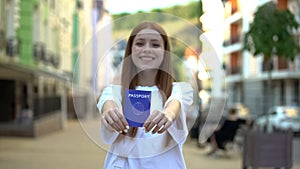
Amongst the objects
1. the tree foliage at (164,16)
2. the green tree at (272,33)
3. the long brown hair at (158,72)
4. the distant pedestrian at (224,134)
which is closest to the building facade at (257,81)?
the distant pedestrian at (224,134)

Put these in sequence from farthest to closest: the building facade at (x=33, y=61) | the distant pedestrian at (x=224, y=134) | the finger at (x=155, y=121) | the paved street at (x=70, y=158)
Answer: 1. the building facade at (x=33, y=61)
2. the distant pedestrian at (x=224, y=134)
3. the paved street at (x=70, y=158)
4. the finger at (x=155, y=121)

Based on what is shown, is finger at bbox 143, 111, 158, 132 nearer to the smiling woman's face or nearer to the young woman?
the young woman

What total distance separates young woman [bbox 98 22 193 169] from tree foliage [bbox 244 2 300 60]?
7.36 m

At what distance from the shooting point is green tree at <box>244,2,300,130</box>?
9227 millimetres

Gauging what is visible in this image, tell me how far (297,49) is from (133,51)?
319 inches

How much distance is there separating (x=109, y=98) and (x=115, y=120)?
20 cm

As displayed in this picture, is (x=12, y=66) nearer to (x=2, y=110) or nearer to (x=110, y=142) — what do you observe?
(x=2, y=110)

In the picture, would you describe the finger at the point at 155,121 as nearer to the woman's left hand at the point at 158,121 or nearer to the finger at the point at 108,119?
the woman's left hand at the point at 158,121

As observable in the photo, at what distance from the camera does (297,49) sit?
31.5ft

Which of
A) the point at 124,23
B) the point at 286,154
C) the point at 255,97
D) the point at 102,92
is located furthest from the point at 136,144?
the point at 255,97

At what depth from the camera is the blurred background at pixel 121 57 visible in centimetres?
215

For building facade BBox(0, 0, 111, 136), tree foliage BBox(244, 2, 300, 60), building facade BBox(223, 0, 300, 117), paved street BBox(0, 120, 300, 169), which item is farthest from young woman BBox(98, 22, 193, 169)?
building facade BBox(223, 0, 300, 117)

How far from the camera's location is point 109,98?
196 cm

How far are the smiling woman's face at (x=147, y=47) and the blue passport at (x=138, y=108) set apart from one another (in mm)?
198
